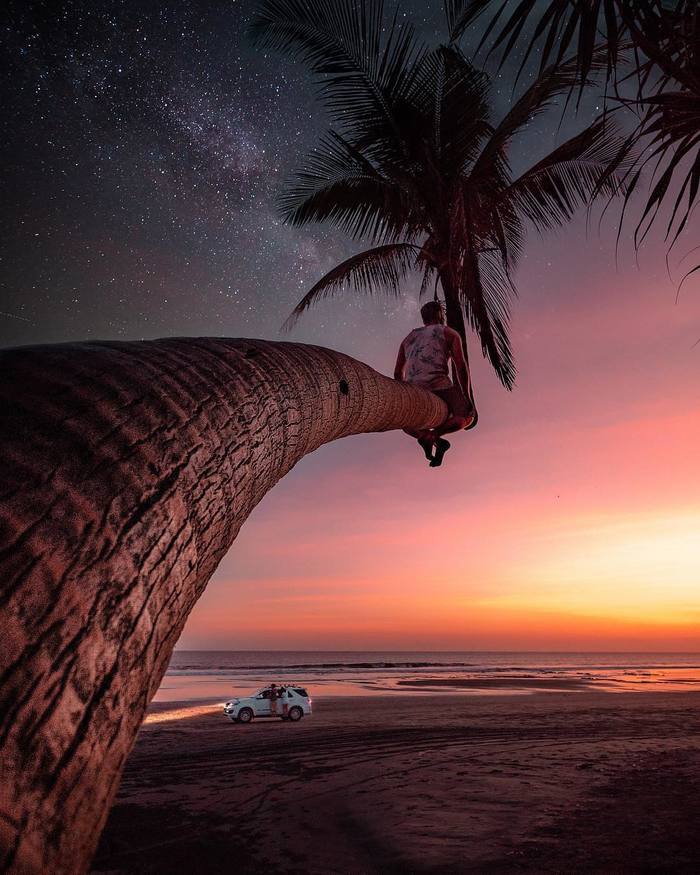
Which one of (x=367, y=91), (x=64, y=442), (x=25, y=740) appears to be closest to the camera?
(x=25, y=740)

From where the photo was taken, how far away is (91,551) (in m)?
0.87

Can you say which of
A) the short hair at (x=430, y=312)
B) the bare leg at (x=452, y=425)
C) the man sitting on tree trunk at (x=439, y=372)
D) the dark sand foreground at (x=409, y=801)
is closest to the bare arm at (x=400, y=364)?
the man sitting on tree trunk at (x=439, y=372)

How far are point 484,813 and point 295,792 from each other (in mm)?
2757

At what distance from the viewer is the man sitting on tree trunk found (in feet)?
15.7

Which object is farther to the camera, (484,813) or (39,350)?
(484,813)

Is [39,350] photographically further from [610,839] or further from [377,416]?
[610,839]

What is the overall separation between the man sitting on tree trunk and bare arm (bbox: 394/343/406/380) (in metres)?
0.03

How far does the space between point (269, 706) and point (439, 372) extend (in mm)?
14087

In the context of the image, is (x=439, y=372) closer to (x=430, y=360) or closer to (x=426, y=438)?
(x=430, y=360)

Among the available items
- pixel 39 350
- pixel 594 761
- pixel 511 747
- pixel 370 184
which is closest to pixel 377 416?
pixel 39 350

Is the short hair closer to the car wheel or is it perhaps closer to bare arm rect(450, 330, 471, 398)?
bare arm rect(450, 330, 471, 398)

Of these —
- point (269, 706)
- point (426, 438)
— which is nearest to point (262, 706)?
point (269, 706)

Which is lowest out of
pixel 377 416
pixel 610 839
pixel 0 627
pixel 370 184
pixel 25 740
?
pixel 610 839

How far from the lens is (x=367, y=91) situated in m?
5.89
